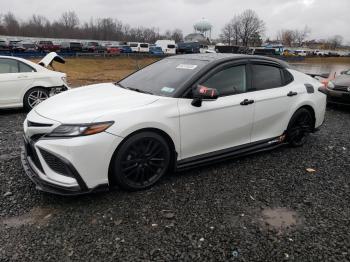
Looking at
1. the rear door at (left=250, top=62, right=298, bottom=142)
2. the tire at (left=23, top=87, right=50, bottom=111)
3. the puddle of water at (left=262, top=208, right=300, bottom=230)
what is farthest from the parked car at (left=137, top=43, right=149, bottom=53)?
the puddle of water at (left=262, top=208, right=300, bottom=230)

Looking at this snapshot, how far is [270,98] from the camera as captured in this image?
468 centimetres

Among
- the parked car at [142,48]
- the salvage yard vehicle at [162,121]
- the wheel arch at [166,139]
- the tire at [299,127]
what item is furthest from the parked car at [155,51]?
the wheel arch at [166,139]

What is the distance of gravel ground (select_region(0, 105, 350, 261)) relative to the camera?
9.18 feet

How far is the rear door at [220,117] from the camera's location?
155 inches

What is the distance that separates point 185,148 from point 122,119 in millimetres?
937

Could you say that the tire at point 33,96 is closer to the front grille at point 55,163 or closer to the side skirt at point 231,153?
the front grille at point 55,163

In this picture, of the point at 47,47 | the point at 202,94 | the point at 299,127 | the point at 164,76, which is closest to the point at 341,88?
the point at 299,127

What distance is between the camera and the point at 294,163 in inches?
191

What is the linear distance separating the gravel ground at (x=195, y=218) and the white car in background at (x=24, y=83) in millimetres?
3475

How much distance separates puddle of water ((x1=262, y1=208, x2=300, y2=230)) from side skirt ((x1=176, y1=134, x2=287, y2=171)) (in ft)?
3.30

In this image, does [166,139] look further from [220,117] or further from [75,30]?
[75,30]

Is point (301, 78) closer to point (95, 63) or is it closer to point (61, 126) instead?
point (61, 126)

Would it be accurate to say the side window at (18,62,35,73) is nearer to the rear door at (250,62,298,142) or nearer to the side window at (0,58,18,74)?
the side window at (0,58,18,74)

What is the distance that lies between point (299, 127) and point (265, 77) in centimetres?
115
